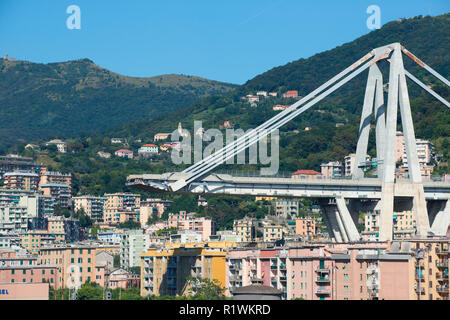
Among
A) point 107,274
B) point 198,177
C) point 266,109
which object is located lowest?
point 107,274

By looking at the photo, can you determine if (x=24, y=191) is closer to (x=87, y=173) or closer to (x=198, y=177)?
(x=87, y=173)

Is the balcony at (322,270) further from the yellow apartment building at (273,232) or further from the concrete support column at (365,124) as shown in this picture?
the yellow apartment building at (273,232)

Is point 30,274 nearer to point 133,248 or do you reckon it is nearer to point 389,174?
point 389,174

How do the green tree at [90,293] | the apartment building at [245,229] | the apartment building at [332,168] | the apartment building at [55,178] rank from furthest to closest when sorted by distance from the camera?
the apartment building at [55,178] < the apartment building at [332,168] < the apartment building at [245,229] < the green tree at [90,293]

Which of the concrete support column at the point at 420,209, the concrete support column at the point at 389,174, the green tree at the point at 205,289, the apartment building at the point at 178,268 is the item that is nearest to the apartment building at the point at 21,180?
the apartment building at the point at 178,268

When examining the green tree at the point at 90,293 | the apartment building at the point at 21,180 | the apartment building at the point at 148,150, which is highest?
the apartment building at the point at 148,150

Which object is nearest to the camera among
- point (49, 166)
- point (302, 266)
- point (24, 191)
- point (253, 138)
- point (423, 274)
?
point (423, 274)

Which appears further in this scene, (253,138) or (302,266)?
(253,138)
